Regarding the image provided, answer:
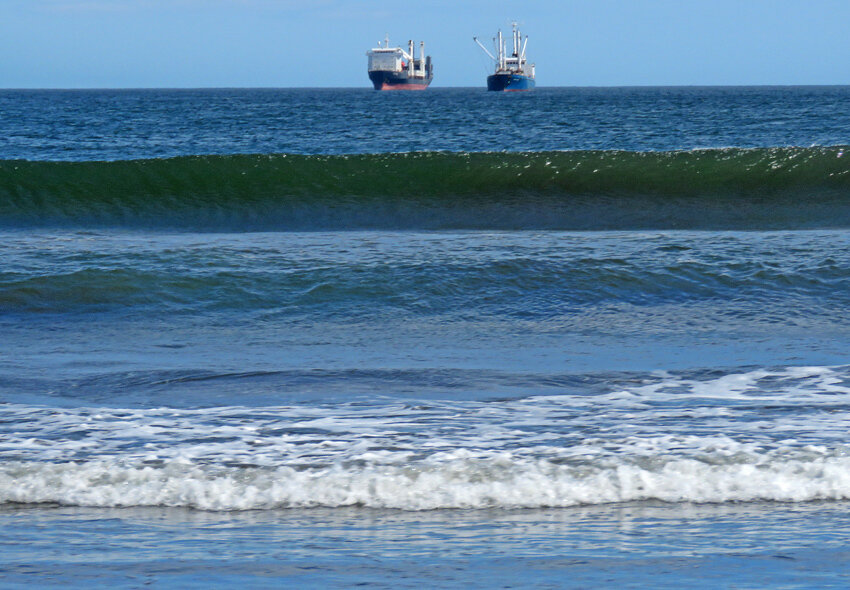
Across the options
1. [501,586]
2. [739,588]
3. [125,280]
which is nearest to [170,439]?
[501,586]

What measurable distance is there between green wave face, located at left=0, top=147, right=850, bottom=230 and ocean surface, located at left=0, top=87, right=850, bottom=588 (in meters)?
0.75

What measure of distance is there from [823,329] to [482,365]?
6.73 feet

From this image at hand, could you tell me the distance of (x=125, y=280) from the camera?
6.79 m

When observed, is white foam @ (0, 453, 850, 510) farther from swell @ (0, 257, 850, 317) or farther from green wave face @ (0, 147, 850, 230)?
green wave face @ (0, 147, 850, 230)

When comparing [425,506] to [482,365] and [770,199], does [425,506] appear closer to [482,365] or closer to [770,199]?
[482,365]

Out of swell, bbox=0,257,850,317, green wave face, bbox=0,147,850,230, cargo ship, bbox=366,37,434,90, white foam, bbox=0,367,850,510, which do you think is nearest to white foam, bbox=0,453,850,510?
white foam, bbox=0,367,850,510

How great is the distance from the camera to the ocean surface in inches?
102

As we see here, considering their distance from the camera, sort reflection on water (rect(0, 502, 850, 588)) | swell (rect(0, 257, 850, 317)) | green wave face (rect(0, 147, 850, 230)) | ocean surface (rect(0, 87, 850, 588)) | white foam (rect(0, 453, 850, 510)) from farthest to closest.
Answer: green wave face (rect(0, 147, 850, 230))
swell (rect(0, 257, 850, 317))
white foam (rect(0, 453, 850, 510))
ocean surface (rect(0, 87, 850, 588))
reflection on water (rect(0, 502, 850, 588))

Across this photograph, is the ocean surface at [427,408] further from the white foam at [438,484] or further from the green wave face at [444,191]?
the green wave face at [444,191]

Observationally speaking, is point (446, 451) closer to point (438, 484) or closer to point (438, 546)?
point (438, 484)

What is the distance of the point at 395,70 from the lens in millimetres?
102875

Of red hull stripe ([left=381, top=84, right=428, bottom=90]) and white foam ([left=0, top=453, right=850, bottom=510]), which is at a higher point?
red hull stripe ([left=381, top=84, right=428, bottom=90])

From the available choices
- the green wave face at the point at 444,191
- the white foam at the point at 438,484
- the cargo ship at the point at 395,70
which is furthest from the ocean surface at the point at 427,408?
the cargo ship at the point at 395,70

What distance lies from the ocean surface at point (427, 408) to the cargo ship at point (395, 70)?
9419 cm
